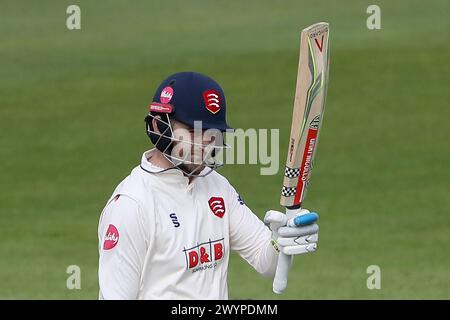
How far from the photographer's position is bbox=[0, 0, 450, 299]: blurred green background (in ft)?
48.4

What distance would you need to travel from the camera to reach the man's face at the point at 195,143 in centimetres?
666

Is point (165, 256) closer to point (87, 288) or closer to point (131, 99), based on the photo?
point (87, 288)

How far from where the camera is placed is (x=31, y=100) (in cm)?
2178

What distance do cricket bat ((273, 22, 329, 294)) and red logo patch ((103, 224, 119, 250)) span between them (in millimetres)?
1042

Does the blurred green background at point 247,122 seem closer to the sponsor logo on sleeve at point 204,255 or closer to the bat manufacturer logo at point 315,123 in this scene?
the bat manufacturer logo at point 315,123

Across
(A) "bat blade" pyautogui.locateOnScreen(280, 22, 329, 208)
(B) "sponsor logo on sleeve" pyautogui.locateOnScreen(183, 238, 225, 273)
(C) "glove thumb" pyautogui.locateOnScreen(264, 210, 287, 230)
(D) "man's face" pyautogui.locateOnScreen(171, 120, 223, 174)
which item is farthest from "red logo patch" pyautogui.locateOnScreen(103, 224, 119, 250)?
(A) "bat blade" pyautogui.locateOnScreen(280, 22, 329, 208)

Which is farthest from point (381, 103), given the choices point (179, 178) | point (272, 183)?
point (179, 178)

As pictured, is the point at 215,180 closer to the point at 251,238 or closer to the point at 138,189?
the point at 251,238

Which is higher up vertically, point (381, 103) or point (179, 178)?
point (179, 178)

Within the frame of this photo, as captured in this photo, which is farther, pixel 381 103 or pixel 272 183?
pixel 381 103

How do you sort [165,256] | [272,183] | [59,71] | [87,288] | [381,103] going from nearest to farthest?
[165,256]
[87,288]
[272,183]
[381,103]
[59,71]

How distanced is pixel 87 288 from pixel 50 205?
3828 mm

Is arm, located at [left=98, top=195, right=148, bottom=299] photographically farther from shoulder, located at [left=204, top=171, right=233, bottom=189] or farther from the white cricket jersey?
shoulder, located at [left=204, top=171, right=233, bottom=189]

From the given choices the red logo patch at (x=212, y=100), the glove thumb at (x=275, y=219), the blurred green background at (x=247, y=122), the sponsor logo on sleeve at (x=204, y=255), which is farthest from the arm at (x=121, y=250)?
the blurred green background at (x=247, y=122)
